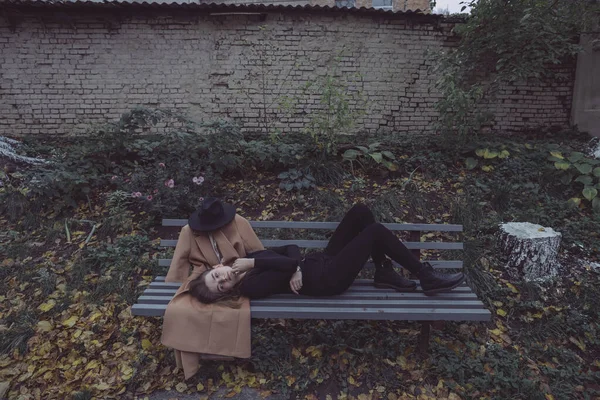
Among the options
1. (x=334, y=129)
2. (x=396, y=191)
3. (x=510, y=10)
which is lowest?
(x=396, y=191)

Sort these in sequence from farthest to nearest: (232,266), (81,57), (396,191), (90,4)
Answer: (81,57) < (90,4) < (396,191) < (232,266)

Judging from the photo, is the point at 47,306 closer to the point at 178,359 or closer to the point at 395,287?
the point at 178,359

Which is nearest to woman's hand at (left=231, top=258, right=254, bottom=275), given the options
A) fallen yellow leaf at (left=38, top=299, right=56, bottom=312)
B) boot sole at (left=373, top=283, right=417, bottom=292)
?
boot sole at (left=373, top=283, right=417, bottom=292)

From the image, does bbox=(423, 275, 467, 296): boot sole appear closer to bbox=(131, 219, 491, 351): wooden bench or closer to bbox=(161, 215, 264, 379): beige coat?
bbox=(131, 219, 491, 351): wooden bench

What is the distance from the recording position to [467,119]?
5848 millimetres

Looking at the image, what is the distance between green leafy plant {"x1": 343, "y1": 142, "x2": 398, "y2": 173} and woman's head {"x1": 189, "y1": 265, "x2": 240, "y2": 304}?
325 centimetres

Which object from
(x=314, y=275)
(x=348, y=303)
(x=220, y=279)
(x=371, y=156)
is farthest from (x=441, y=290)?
(x=371, y=156)

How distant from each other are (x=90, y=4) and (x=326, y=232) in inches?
243

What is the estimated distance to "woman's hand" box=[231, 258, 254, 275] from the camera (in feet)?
8.90

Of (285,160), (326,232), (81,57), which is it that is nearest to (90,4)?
(81,57)

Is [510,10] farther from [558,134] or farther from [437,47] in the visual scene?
[558,134]

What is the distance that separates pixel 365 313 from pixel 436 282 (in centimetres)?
67

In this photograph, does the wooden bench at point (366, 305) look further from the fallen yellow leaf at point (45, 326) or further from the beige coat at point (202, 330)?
the fallen yellow leaf at point (45, 326)

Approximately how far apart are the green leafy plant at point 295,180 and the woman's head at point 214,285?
7.97ft
